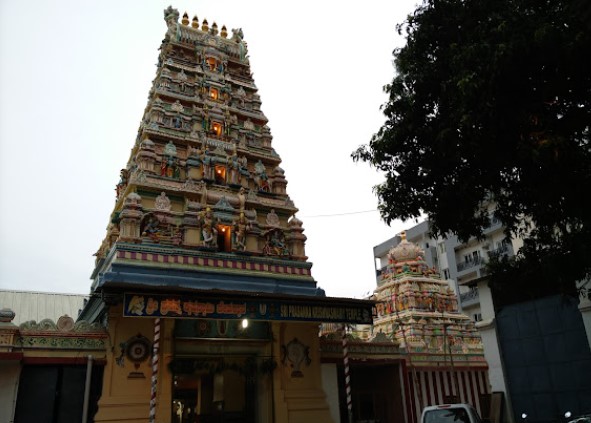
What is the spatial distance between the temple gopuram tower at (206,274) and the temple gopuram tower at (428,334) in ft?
14.3

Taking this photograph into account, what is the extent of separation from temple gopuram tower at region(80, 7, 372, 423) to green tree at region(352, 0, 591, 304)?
6054 millimetres

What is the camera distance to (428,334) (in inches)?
1139

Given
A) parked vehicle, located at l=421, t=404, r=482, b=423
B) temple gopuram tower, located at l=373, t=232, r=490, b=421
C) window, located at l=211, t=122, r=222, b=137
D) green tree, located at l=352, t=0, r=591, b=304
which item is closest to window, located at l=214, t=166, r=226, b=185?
window, located at l=211, t=122, r=222, b=137

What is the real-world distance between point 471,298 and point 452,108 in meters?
35.2

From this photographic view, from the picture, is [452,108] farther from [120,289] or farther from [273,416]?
[273,416]

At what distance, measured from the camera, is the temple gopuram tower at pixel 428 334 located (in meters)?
23.0

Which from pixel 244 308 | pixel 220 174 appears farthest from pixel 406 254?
pixel 244 308

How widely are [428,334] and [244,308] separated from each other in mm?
17199

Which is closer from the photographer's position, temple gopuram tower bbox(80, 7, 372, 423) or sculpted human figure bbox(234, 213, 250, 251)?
temple gopuram tower bbox(80, 7, 372, 423)

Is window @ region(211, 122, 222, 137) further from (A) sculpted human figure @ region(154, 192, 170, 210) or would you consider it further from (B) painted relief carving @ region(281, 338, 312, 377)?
(B) painted relief carving @ region(281, 338, 312, 377)

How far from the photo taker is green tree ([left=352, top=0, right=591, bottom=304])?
9.12 meters

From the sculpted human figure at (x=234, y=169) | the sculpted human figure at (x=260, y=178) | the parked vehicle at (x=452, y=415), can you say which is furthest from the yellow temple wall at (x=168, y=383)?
the parked vehicle at (x=452, y=415)

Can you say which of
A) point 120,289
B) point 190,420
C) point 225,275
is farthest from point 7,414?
point 190,420

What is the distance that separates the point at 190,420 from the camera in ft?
72.6
